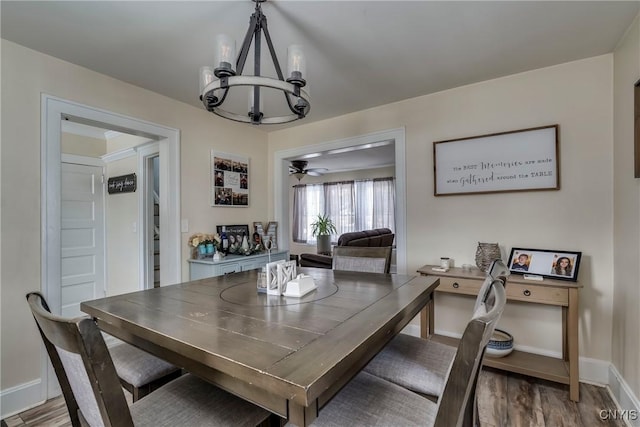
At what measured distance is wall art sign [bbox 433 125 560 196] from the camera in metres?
2.28

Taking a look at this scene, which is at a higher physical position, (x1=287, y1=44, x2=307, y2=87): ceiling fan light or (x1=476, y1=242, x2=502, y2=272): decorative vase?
(x1=287, y1=44, x2=307, y2=87): ceiling fan light

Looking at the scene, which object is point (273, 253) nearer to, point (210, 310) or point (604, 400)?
point (210, 310)

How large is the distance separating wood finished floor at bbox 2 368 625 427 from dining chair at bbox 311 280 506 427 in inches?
41.1

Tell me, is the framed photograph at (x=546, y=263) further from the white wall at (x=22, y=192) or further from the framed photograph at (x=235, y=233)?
the white wall at (x=22, y=192)

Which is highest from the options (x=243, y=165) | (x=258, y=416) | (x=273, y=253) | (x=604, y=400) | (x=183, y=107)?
(x=183, y=107)

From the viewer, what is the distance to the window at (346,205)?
22.1ft

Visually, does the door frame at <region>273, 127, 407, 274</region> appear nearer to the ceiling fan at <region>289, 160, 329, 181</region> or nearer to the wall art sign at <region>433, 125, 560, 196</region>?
the wall art sign at <region>433, 125, 560, 196</region>

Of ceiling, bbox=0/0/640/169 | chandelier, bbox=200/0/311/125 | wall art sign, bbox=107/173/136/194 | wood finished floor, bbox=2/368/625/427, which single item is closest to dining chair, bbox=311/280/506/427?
wood finished floor, bbox=2/368/625/427

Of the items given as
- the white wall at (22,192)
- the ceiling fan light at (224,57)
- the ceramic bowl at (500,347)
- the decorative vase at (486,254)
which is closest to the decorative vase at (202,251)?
the white wall at (22,192)

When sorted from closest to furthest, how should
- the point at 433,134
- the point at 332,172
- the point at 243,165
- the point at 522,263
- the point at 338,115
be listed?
the point at 522,263
the point at 433,134
the point at 338,115
the point at 243,165
the point at 332,172

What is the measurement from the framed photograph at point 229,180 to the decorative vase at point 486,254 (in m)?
2.51

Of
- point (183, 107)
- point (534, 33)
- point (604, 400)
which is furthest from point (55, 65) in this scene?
point (604, 400)

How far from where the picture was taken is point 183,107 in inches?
115

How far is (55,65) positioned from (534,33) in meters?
3.24
